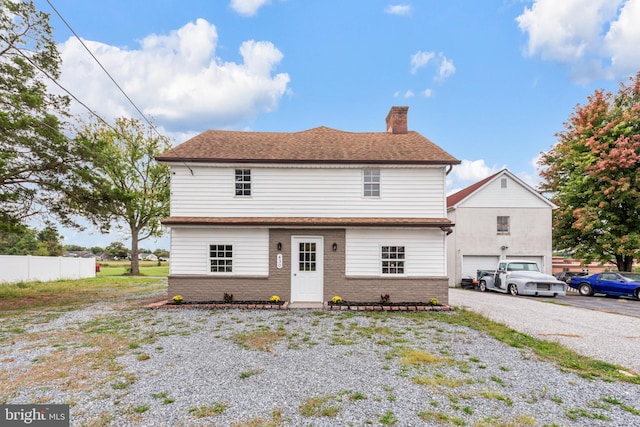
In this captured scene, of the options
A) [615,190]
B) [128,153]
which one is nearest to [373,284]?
[615,190]

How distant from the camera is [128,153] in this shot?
28453 mm

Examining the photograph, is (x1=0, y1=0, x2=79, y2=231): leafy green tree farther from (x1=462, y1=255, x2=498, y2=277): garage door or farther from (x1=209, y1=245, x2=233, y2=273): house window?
(x1=462, y1=255, x2=498, y2=277): garage door

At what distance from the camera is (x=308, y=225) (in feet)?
36.4

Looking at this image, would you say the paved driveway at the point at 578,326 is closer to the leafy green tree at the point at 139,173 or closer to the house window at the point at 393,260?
the house window at the point at 393,260

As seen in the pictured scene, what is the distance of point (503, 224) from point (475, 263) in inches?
128

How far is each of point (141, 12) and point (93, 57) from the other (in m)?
3.54

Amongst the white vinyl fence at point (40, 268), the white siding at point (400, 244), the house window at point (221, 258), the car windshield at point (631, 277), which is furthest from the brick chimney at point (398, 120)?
the white vinyl fence at point (40, 268)

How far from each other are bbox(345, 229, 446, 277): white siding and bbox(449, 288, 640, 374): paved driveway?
2.29 meters

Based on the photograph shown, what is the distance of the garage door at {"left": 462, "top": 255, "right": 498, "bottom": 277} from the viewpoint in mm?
20969

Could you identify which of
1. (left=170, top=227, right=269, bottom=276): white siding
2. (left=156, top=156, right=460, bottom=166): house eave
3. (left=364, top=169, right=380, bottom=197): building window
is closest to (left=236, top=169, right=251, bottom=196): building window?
(left=156, top=156, right=460, bottom=166): house eave

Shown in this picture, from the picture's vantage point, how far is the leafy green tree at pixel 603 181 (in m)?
18.9

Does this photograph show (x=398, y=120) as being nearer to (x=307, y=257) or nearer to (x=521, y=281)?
(x=307, y=257)

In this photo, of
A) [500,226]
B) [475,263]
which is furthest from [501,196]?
[475,263]

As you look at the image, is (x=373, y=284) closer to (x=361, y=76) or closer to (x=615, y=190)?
(x=361, y=76)
